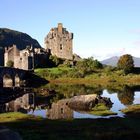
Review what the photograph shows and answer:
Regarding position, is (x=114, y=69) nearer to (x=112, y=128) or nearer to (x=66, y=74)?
(x=66, y=74)

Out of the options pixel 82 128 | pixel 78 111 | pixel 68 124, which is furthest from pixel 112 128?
pixel 78 111

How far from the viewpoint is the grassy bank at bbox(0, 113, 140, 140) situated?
3897 cm

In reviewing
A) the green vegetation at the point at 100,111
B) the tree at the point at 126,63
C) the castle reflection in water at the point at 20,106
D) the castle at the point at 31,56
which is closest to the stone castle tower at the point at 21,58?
the castle at the point at 31,56

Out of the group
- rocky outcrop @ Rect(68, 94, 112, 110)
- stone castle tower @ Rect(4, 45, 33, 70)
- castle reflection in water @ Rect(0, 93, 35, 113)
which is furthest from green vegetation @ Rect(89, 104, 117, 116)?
stone castle tower @ Rect(4, 45, 33, 70)

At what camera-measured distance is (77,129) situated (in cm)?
4406

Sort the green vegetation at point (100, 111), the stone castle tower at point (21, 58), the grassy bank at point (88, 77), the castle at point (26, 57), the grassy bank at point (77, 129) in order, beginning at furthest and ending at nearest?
the castle at point (26, 57) < the stone castle tower at point (21, 58) < the grassy bank at point (88, 77) < the green vegetation at point (100, 111) < the grassy bank at point (77, 129)

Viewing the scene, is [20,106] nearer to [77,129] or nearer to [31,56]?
[77,129]

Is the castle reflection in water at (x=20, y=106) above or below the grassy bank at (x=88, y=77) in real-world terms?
below

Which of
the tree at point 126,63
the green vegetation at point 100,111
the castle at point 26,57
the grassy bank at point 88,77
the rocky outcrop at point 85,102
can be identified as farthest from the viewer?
the castle at point 26,57

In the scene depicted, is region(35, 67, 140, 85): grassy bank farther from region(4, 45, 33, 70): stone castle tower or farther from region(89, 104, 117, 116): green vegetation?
region(89, 104, 117, 116): green vegetation

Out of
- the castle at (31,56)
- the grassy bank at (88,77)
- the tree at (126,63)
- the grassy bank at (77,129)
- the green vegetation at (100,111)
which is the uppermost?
the castle at (31,56)

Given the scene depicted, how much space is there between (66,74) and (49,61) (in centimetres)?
1997

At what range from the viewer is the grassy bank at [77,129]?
38969 millimetres

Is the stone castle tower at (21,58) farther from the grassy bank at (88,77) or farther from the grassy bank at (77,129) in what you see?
the grassy bank at (77,129)
